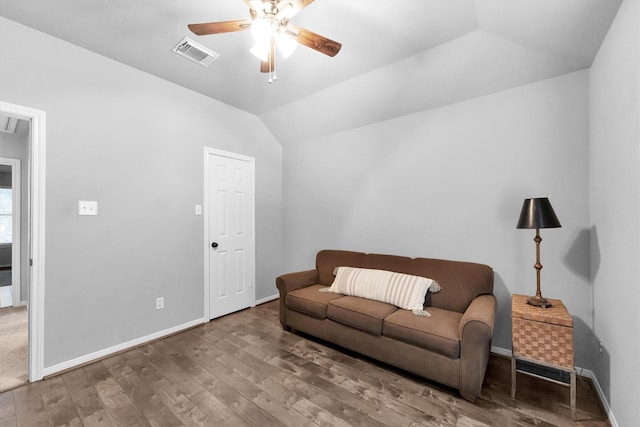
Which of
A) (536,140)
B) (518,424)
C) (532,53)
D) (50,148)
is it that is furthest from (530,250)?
(50,148)

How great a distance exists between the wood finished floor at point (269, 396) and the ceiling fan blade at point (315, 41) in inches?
93.9

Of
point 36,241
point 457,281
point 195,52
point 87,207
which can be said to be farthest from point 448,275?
point 36,241

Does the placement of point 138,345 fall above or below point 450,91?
below

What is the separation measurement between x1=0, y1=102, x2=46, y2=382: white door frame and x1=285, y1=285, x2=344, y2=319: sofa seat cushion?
6.71ft

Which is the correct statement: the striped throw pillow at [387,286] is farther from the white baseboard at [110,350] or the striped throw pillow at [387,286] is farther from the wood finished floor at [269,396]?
the white baseboard at [110,350]

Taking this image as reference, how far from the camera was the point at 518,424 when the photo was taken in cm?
167

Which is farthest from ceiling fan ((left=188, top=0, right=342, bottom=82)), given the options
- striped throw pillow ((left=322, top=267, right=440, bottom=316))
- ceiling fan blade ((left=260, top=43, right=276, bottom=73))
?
striped throw pillow ((left=322, top=267, right=440, bottom=316))

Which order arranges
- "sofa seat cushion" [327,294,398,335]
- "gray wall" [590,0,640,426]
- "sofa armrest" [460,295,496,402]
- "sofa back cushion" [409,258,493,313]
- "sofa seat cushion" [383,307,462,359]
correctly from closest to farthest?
1. "gray wall" [590,0,640,426]
2. "sofa armrest" [460,295,496,402]
3. "sofa seat cushion" [383,307,462,359]
4. "sofa seat cushion" [327,294,398,335]
5. "sofa back cushion" [409,258,493,313]

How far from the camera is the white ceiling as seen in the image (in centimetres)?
188

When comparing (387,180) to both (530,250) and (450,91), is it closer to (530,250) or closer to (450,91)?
(450,91)

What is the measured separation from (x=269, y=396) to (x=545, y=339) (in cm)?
189

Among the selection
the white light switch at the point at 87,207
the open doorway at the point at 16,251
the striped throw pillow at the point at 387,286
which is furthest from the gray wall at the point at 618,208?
the open doorway at the point at 16,251

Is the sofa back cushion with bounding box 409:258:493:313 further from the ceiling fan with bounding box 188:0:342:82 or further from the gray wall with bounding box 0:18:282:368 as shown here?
the gray wall with bounding box 0:18:282:368

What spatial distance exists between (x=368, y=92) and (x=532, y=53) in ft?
4.67
